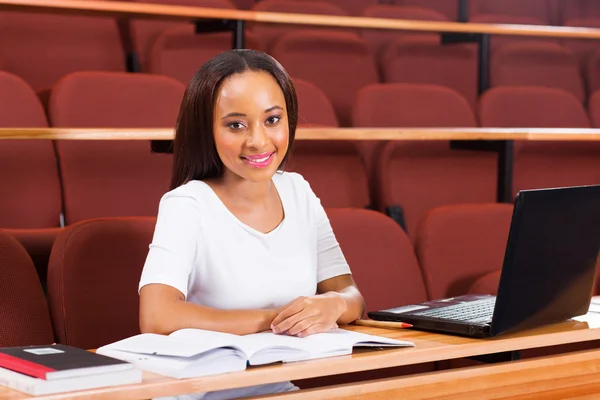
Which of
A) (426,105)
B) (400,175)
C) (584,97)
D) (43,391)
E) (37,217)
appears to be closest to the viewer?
(43,391)

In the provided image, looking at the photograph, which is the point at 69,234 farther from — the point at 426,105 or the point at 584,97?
the point at 584,97

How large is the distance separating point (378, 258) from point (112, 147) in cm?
48

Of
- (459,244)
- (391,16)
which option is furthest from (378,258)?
(391,16)

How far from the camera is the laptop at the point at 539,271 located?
0.76 metres

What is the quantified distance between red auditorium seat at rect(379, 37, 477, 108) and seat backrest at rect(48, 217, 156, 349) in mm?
1094

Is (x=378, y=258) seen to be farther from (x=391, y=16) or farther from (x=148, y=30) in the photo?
(x=391, y=16)

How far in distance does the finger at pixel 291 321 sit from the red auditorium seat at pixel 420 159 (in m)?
0.80

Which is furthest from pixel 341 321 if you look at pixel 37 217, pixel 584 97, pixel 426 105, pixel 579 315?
pixel 584 97

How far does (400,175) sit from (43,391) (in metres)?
1.10

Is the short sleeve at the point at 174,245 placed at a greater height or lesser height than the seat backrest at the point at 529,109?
lesser

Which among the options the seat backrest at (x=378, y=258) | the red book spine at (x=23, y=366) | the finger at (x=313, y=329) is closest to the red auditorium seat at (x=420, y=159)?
the seat backrest at (x=378, y=258)

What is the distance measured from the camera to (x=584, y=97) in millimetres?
2238

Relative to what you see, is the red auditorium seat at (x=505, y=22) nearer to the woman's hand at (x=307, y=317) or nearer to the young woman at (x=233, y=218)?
the young woman at (x=233, y=218)

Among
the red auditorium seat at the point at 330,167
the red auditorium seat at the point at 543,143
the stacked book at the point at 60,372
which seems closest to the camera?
the stacked book at the point at 60,372
